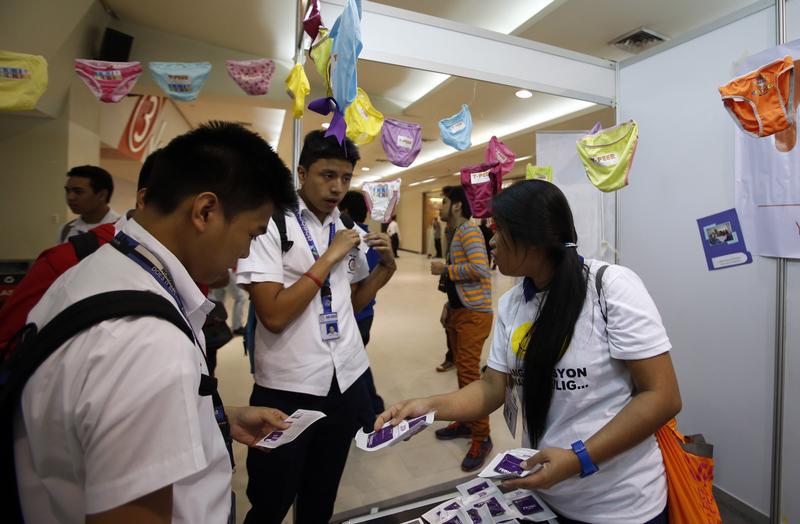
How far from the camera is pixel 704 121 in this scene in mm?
2252

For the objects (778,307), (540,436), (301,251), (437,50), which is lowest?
(540,436)

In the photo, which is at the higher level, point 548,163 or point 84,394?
point 548,163

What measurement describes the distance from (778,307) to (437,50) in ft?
7.31

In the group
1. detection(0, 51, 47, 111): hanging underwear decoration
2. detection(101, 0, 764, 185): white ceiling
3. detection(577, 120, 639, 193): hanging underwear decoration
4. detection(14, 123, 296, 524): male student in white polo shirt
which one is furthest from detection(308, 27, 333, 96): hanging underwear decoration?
detection(0, 51, 47, 111): hanging underwear decoration

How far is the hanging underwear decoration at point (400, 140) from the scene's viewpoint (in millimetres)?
2670

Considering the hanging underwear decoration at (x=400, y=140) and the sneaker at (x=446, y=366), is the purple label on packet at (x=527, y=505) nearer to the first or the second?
the hanging underwear decoration at (x=400, y=140)

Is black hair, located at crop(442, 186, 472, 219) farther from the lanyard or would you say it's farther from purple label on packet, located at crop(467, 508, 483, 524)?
the lanyard

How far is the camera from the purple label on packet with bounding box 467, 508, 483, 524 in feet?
3.49

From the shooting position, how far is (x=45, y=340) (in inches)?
19.0

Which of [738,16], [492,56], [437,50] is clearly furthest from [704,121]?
[437,50]

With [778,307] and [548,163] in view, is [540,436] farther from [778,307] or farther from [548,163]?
[548,163]

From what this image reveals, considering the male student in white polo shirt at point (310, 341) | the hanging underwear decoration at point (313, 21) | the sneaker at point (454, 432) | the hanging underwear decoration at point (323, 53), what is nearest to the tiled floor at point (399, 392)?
the sneaker at point (454, 432)

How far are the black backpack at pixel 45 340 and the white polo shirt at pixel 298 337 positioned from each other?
760 millimetres

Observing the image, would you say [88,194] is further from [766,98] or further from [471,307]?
[766,98]
